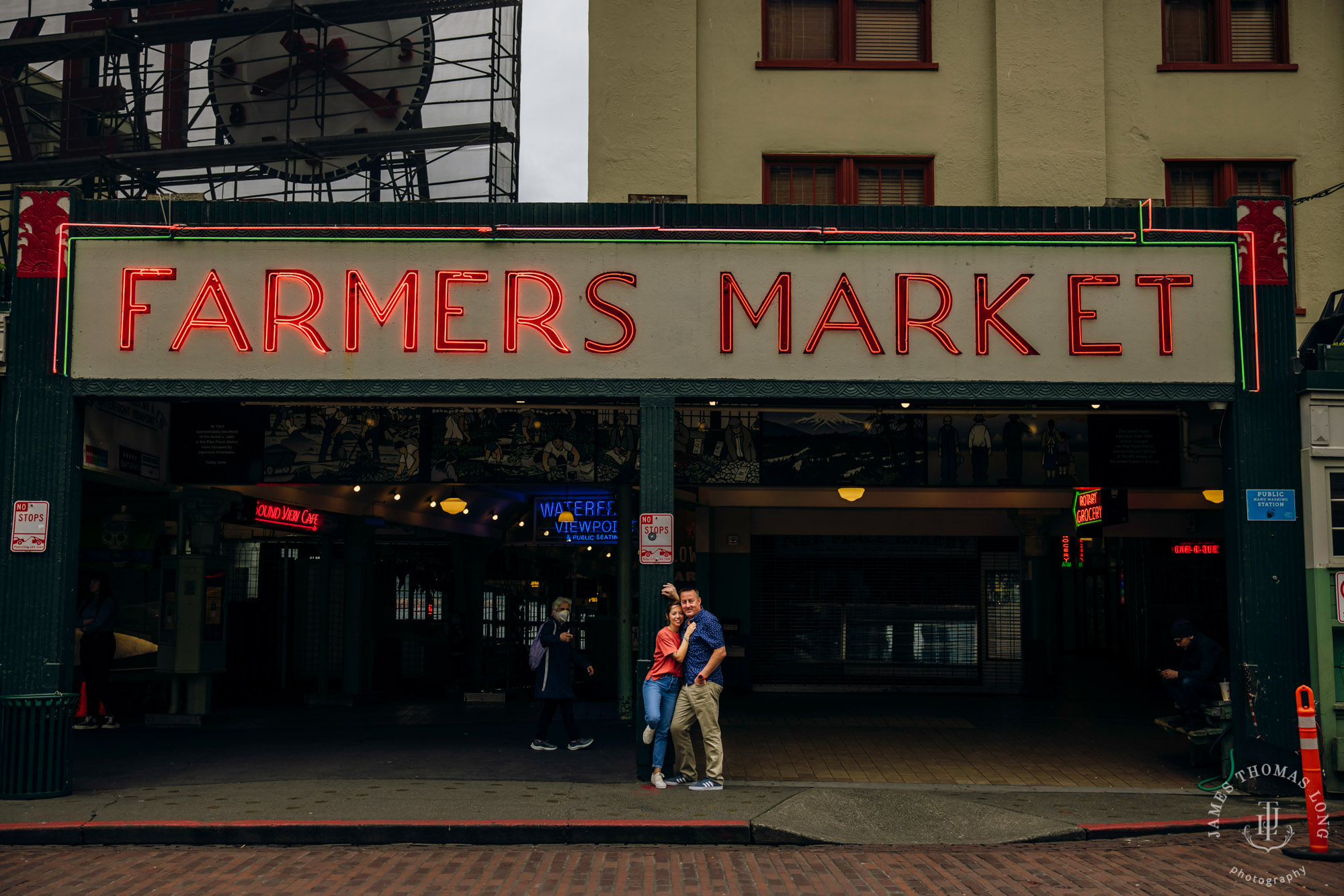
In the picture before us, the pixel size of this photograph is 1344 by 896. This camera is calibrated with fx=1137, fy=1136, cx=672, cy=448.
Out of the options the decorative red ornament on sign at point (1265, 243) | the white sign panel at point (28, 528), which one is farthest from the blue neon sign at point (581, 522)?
the decorative red ornament on sign at point (1265, 243)

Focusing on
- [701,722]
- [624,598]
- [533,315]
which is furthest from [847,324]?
[624,598]

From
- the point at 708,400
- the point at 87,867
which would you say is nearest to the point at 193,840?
the point at 87,867

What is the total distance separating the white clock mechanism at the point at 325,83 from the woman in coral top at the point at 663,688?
1739 cm

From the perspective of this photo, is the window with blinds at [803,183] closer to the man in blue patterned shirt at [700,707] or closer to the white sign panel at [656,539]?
the white sign panel at [656,539]

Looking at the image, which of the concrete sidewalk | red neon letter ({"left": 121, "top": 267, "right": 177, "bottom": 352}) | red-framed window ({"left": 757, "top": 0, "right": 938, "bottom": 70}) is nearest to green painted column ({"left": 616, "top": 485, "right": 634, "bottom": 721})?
the concrete sidewalk

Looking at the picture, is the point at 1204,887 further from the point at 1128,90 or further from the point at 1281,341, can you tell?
the point at 1128,90

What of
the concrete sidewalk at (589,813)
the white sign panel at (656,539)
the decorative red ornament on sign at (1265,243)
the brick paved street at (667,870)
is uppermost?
the decorative red ornament on sign at (1265,243)

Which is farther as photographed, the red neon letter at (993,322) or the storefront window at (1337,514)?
→ the red neon letter at (993,322)

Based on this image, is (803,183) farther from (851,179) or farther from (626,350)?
(626,350)

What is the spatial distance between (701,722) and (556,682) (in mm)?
2384

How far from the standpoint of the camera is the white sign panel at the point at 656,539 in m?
11.3

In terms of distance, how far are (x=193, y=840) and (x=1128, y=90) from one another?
14.3m

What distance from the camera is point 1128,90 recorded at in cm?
1539

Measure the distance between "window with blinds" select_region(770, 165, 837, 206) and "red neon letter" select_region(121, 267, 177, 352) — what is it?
7.60 meters
